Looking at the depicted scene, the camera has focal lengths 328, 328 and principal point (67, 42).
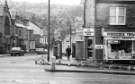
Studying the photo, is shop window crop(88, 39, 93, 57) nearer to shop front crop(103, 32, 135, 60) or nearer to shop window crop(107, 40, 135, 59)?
shop front crop(103, 32, 135, 60)

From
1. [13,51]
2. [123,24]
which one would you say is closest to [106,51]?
[123,24]

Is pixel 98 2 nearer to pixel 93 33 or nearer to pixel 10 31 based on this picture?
pixel 93 33

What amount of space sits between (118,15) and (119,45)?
293 cm

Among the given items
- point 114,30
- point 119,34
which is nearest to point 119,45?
point 119,34

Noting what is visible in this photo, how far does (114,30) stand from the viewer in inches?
1262

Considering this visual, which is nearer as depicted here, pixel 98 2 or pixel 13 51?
pixel 98 2

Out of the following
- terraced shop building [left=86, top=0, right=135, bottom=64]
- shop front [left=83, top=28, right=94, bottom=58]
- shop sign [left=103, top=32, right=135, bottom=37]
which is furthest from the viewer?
shop front [left=83, top=28, right=94, bottom=58]

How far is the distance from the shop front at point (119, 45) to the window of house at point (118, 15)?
4.08 ft

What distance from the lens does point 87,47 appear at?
34031 mm

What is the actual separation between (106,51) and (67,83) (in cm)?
1679

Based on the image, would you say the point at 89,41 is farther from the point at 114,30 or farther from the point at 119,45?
the point at 119,45

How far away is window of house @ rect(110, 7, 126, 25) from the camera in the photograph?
31984 millimetres

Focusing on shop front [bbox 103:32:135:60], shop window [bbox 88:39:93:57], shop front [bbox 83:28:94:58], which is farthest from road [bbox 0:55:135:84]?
shop window [bbox 88:39:93:57]

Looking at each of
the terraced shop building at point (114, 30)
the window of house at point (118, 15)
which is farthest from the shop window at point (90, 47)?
the window of house at point (118, 15)
